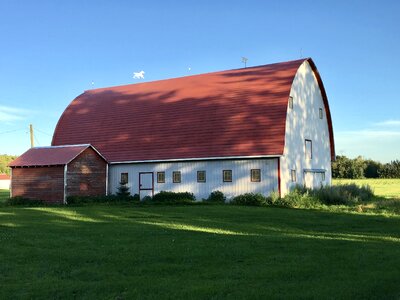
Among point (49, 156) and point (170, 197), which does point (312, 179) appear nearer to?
point (170, 197)

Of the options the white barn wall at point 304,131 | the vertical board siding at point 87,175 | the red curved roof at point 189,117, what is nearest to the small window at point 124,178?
the red curved roof at point 189,117

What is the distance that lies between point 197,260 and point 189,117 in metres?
25.7

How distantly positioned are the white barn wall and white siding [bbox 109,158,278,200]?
3.54ft

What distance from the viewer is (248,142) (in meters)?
31.4

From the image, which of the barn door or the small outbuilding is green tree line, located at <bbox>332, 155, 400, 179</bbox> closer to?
the barn door

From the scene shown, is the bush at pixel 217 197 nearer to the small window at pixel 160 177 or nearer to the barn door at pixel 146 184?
the small window at pixel 160 177

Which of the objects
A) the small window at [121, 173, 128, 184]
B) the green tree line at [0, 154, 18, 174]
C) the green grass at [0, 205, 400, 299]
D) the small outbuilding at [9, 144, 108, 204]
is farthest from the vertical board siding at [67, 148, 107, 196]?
the green tree line at [0, 154, 18, 174]

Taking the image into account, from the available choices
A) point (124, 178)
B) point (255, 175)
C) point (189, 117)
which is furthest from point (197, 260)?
point (124, 178)

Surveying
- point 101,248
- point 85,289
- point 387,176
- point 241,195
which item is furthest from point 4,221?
point 387,176

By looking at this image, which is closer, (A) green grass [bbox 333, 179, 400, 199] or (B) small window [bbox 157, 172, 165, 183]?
(B) small window [bbox 157, 172, 165, 183]

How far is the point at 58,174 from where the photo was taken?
32.3 metres

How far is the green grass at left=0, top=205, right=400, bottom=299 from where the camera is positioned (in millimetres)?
7652

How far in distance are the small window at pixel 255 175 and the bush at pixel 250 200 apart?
1.17 metres

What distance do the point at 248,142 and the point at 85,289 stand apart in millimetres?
24330
